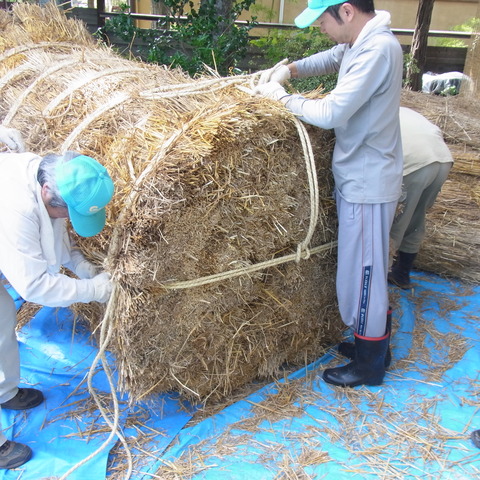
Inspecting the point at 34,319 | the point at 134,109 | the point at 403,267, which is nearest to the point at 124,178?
the point at 134,109

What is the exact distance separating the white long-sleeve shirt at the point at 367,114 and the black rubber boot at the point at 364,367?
0.80 meters

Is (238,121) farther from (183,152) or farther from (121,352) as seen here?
→ (121,352)

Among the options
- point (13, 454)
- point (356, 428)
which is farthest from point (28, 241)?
point (356, 428)

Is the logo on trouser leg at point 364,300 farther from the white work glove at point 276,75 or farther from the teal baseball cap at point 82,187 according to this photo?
the teal baseball cap at point 82,187

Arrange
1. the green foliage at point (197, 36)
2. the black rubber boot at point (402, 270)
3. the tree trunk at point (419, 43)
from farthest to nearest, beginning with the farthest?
the tree trunk at point (419, 43), the green foliage at point (197, 36), the black rubber boot at point (402, 270)

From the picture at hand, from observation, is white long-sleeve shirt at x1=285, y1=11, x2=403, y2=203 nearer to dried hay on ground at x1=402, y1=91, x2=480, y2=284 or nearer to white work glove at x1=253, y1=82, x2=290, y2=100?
white work glove at x1=253, y1=82, x2=290, y2=100

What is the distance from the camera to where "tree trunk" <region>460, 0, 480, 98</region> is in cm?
748

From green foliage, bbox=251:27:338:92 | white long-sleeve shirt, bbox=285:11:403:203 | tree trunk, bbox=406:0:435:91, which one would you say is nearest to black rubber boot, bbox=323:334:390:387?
white long-sleeve shirt, bbox=285:11:403:203

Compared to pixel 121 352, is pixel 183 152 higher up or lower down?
higher up

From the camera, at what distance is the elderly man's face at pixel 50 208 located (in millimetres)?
2014

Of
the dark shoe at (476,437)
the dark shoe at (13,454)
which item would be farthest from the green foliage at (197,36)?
the dark shoe at (476,437)

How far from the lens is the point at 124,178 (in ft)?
7.20

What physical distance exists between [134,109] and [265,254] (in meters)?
1.02

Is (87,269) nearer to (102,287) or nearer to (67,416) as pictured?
(102,287)
